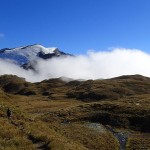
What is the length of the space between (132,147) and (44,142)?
69.7 feet

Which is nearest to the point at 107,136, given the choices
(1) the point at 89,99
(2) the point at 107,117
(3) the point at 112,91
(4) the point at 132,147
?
(4) the point at 132,147

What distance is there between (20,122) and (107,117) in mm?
38111

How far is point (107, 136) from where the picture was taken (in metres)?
61.3

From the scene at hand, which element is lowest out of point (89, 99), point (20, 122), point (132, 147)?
point (132, 147)

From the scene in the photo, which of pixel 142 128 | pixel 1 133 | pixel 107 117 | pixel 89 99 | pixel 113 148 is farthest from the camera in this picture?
pixel 89 99

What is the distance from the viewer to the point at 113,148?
5269 centimetres


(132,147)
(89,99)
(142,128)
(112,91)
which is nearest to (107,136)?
(132,147)

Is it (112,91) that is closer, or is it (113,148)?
(113,148)

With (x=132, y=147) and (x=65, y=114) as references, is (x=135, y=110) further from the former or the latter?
(x=132, y=147)

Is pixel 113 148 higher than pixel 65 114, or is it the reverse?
pixel 65 114

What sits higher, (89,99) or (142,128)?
(89,99)

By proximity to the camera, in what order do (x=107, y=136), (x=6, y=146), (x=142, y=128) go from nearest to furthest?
(x=6, y=146), (x=107, y=136), (x=142, y=128)

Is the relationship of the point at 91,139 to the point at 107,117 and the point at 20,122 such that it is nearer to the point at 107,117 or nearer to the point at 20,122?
the point at 20,122

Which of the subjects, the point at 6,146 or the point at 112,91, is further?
the point at 112,91
